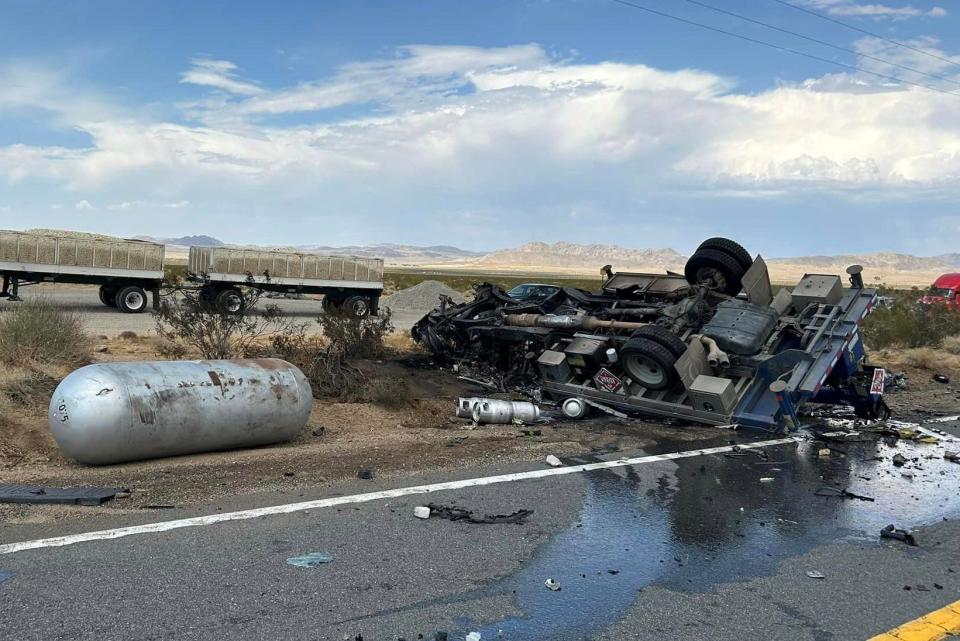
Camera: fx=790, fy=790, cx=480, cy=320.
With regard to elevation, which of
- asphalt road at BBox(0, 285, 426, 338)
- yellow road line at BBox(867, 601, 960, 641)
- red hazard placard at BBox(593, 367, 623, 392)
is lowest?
asphalt road at BBox(0, 285, 426, 338)

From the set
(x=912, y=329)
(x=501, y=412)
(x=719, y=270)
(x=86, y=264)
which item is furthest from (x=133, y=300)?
(x=912, y=329)

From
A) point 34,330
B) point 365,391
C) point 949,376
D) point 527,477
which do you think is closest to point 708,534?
point 527,477

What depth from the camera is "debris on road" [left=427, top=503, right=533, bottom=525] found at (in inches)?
212

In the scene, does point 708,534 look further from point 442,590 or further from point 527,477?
point 442,590

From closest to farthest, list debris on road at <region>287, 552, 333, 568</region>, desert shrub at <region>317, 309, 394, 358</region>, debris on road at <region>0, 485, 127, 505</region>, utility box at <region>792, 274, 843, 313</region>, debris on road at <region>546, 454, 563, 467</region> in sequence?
debris on road at <region>287, 552, 333, 568</region> < debris on road at <region>0, 485, 127, 505</region> < debris on road at <region>546, 454, 563, 467</region> < utility box at <region>792, 274, 843, 313</region> < desert shrub at <region>317, 309, 394, 358</region>

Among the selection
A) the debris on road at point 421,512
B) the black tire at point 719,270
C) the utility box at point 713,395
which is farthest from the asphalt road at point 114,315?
the black tire at point 719,270

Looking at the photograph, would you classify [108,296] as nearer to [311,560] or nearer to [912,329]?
[912,329]

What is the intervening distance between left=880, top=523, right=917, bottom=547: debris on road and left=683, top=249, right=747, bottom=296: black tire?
5.65 m

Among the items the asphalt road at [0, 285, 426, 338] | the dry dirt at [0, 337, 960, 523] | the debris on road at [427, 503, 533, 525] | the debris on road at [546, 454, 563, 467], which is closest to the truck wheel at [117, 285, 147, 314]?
the asphalt road at [0, 285, 426, 338]

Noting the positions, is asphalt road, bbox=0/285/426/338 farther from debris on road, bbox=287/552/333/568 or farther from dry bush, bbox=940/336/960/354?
dry bush, bbox=940/336/960/354

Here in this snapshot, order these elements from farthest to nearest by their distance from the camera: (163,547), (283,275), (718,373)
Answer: (283,275), (718,373), (163,547)

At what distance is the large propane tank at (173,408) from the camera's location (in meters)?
6.07

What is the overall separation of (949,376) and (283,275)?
19568 millimetres

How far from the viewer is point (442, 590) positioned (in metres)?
4.20
